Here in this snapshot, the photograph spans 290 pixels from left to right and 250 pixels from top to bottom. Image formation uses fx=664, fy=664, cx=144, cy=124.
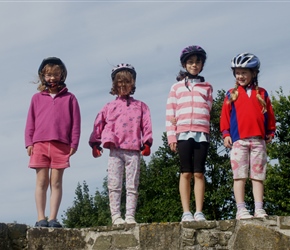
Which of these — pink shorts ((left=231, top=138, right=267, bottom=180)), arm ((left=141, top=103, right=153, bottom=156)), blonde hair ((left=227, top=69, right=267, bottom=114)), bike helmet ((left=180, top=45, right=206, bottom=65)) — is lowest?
pink shorts ((left=231, top=138, right=267, bottom=180))

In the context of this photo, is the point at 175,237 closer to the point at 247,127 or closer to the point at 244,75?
the point at 247,127

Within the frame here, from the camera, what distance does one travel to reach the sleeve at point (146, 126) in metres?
7.98

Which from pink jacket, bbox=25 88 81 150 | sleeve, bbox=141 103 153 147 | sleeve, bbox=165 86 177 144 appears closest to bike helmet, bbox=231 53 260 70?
sleeve, bbox=165 86 177 144

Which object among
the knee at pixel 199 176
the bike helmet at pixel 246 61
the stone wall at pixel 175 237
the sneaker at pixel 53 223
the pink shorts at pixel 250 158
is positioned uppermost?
the bike helmet at pixel 246 61

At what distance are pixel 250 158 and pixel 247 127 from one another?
1.19 ft

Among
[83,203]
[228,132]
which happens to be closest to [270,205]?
[228,132]

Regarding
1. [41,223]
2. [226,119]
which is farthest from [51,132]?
[226,119]

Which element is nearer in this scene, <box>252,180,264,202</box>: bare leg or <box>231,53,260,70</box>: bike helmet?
<box>252,180,264,202</box>: bare leg

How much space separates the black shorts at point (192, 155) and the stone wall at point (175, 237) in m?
0.78

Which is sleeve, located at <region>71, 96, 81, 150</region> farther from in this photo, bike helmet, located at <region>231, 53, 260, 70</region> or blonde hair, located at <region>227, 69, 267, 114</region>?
bike helmet, located at <region>231, 53, 260, 70</region>

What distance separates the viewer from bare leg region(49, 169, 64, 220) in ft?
24.8

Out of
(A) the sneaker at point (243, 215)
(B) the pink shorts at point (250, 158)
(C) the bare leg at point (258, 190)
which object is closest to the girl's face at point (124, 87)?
(B) the pink shorts at point (250, 158)

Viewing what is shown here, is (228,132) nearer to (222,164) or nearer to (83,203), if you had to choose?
(222,164)

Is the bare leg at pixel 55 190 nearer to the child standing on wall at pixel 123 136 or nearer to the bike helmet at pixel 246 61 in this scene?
the child standing on wall at pixel 123 136
